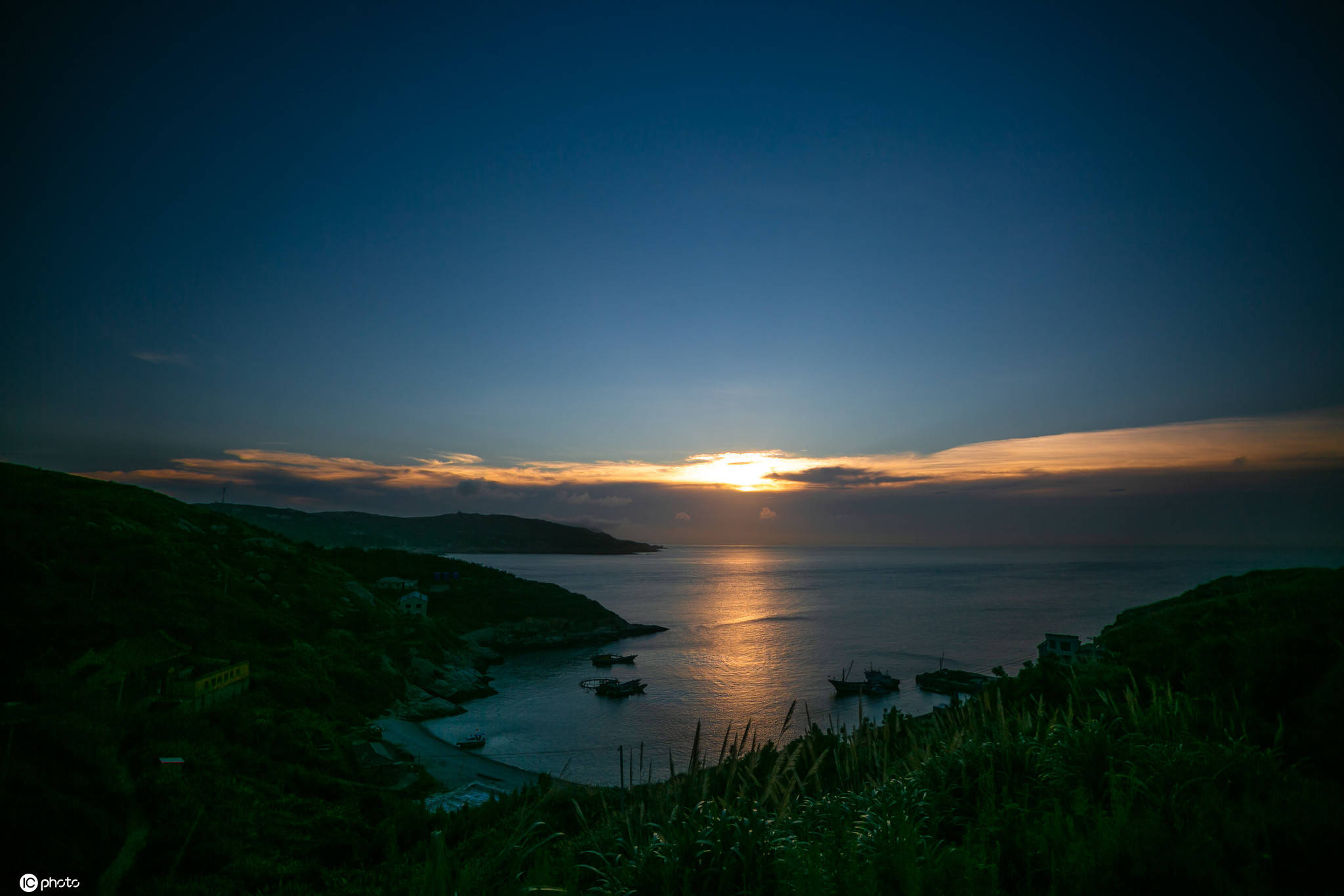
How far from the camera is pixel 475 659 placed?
2130 inches

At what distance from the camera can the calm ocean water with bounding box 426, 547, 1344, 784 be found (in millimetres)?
36500

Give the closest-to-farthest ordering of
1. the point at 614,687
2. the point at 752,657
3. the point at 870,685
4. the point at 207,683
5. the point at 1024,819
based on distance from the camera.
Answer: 1. the point at 1024,819
2. the point at 207,683
3. the point at 614,687
4. the point at 870,685
5. the point at 752,657

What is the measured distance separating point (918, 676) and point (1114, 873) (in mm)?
52744

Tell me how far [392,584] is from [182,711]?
5191 centimetres

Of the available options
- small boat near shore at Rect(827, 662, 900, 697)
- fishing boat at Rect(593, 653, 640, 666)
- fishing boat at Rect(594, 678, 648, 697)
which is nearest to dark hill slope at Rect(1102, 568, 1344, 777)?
small boat near shore at Rect(827, 662, 900, 697)

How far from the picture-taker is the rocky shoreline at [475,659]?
122 feet

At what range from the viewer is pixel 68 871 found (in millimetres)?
8039

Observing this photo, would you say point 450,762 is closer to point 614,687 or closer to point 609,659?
point 614,687

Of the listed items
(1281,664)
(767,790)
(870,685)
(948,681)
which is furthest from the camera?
(870,685)

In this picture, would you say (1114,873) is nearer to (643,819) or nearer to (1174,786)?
(1174,786)

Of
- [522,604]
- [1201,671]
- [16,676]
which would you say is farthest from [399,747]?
[522,604]

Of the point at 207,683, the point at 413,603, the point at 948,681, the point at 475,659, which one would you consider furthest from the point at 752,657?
the point at 207,683

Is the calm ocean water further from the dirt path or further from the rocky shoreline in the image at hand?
the dirt path

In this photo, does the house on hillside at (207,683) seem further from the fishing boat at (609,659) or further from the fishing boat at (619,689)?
the fishing boat at (609,659)
